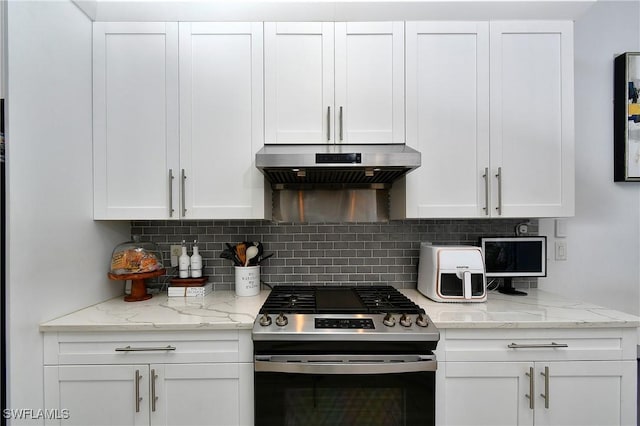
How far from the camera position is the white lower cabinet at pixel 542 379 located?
53.5 inches

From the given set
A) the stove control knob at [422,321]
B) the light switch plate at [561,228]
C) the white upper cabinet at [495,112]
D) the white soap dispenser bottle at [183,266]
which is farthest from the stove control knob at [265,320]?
the light switch plate at [561,228]

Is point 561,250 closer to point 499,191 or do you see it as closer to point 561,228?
point 561,228

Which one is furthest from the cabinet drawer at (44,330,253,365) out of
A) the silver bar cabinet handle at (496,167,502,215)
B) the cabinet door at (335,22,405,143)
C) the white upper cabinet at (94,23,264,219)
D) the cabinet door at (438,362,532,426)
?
the silver bar cabinet handle at (496,167,502,215)

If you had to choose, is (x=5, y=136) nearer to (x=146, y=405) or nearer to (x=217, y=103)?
(x=217, y=103)

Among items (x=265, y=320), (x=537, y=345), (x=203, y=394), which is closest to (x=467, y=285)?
(x=537, y=345)

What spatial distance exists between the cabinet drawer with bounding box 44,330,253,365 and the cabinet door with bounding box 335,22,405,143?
1097 mm

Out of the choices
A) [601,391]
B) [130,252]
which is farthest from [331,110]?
[601,391]

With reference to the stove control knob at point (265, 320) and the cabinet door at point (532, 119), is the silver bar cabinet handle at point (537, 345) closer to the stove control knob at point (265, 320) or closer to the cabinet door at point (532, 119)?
the cabinet door at point (532, 119)

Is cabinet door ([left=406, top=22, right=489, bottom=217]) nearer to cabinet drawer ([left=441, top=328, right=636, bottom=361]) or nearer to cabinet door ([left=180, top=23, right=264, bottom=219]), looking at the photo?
cabinet drawer ([left=441, top=328, right=636, bottom=361])

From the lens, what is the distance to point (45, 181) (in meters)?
1.37

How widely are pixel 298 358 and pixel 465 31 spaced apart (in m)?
1.78

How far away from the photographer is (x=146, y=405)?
1.35 metres

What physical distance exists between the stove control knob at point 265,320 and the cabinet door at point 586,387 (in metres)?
1.15

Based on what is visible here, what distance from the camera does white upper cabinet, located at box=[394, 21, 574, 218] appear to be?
65.6 inches
